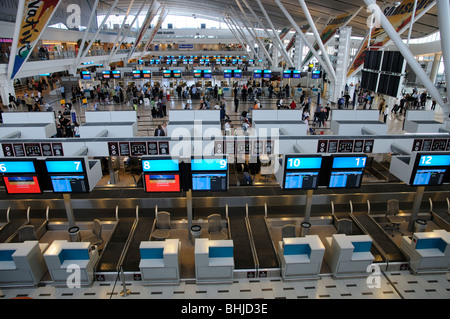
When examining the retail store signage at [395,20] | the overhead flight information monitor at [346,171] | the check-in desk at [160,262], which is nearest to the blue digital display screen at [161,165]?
the check-in desk at [160,262]

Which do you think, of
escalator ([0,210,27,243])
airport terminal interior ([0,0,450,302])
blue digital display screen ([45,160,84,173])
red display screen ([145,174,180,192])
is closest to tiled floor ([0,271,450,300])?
airport terminal interior ([0,0,450,302])

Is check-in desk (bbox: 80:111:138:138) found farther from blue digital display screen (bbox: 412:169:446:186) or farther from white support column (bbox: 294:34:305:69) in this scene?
white support column (bbox: 294:34:305:69)

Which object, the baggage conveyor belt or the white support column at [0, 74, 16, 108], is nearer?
the baggage conveyor belt

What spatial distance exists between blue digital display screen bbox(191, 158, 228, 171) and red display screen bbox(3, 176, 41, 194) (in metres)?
3.80

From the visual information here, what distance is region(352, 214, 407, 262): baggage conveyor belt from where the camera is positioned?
26.1 ft

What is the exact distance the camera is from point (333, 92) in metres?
26.2

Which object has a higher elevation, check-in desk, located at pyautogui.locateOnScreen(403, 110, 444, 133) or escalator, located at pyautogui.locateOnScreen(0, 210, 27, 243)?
check-in desk, located at pyautogui.locateOnScreen(403, 110, 444, 133)

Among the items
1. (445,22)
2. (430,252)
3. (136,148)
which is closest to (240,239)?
(136,148)

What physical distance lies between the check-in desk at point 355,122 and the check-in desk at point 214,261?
534 centimetres

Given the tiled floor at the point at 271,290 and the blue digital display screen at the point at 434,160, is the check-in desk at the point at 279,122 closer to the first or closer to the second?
Answer: the blue digital display screen at the point at 434,160

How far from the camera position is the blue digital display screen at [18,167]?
7.25 meters

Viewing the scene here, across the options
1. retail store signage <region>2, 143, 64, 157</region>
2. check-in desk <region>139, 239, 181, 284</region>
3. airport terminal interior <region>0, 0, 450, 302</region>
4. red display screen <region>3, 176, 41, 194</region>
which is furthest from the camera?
retail store signage <region>2, 143, 64, 157</region>

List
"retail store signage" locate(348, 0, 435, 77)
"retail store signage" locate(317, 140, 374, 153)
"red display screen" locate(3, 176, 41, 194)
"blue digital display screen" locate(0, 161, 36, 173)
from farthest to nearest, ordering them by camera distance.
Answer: "retail store signage" locate(348, 0, 435, 77), "retail store signage" locate(317, 140, 374, 153), "red display screen" locate(3, 176, 41, 194), "blue digital display screen" locate(0, 161, 36, 173)

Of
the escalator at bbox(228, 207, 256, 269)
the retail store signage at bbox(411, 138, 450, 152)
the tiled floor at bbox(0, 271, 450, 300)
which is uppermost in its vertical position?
the retail store signage at bbox(411, 138, 450, 152)
